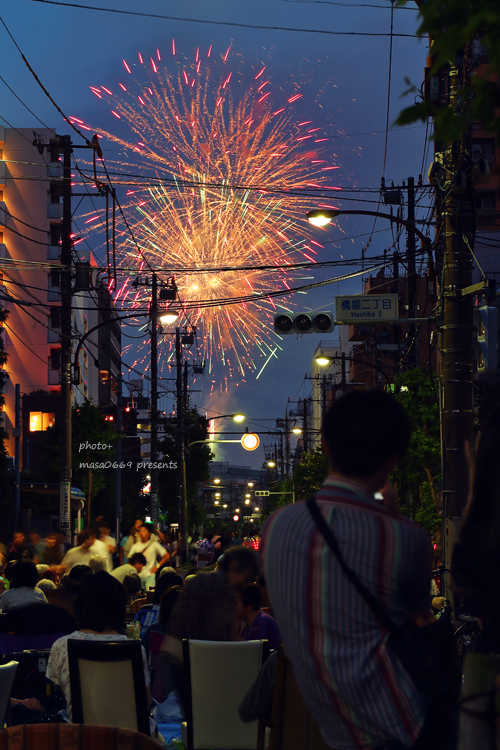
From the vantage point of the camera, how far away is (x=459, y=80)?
396 inches

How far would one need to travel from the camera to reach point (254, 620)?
6.66m

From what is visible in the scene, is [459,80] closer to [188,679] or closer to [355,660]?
[188,679]

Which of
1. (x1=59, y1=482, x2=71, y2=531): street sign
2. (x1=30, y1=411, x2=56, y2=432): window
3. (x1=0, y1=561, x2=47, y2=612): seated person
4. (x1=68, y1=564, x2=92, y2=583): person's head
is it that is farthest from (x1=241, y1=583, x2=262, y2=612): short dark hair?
(x1=30, y1=411, x2=56, y2=432): window

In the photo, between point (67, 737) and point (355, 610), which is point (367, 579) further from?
point (67, 737)

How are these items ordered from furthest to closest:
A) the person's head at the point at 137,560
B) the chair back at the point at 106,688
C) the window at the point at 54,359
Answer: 1. the window at the point at 54,359
2. the person's head at the point at 137,560
3. the chair back at the point at 106,688

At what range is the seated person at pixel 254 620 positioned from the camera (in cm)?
655

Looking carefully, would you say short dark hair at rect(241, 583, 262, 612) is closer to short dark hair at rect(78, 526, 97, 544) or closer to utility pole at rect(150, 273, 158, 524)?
short dark hair at rect(78, 526, 97, 544)

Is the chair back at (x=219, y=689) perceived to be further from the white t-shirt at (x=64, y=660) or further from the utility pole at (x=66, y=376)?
the utility pole at (x=66, y=376)

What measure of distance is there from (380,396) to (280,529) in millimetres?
541

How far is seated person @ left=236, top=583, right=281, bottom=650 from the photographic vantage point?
655cm

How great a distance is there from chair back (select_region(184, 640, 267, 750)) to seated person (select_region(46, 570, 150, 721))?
0.34m

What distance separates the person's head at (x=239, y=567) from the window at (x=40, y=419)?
5166cm

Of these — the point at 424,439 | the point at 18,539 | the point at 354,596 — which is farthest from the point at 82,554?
the point at 354,596

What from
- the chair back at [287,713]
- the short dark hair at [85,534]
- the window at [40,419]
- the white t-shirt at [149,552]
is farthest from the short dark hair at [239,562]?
the window at [40,419]
